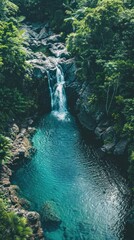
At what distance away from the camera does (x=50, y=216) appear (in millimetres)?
25734

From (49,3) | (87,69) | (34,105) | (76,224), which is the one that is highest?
(49,3)

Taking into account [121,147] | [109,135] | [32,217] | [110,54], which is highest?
[110,54]

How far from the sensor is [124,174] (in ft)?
101

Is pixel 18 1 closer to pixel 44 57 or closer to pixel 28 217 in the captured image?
pixel 44 57

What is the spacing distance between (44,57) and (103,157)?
1821cm

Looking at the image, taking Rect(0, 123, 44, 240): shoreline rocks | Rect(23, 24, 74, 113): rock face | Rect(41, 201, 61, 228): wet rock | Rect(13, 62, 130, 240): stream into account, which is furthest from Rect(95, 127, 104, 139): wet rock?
Rect(41, 201, 61, 228): wet rock

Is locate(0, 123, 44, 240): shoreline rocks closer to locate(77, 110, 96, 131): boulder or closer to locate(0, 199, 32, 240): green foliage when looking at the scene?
locate(0, 199, 32, 240): green foliage

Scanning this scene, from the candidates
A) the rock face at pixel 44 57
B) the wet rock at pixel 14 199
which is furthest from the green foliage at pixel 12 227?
the rock face at pixel 44 57

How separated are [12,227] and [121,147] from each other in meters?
15.3

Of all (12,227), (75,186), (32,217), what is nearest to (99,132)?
(75,186)

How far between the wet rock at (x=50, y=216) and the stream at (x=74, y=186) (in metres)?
0.27

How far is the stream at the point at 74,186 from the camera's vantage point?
25328 millimetres

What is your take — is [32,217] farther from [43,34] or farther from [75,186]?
[43,34]

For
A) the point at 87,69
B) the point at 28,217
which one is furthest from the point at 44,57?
the point at 28,217
